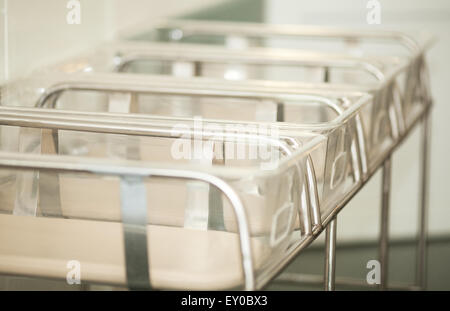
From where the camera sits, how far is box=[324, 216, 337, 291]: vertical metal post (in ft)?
3.67

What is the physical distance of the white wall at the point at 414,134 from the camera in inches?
94.7

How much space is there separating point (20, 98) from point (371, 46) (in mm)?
1509

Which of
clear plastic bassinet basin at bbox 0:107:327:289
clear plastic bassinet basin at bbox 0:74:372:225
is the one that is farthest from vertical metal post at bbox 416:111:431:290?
clear plastic bassinet basin at bbox 0:107:327:289

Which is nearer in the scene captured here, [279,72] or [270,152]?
[270,152]

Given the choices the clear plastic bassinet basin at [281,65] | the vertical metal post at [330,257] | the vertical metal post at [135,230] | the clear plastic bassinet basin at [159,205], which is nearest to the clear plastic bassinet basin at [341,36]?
the clear plastic bassinet basin at [281,65]

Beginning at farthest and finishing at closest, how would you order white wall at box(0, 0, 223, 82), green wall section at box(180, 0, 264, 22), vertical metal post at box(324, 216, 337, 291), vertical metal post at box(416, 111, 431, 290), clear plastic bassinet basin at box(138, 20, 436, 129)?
green wall section at box(180, 0, 264, 22) < vertical metal post at box(416, 111, 431, 290) < clear plastic bassinet basin at box(138, 20, 436, 129) < white wall at box(0, 0, 223, 82) < vertical metal post at box(324, 216, 337, 291)

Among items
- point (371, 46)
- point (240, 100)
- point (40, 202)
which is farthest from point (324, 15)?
point (40, 202)

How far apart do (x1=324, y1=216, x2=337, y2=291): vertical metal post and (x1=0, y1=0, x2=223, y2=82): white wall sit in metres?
0.69

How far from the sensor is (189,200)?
855 millimetres

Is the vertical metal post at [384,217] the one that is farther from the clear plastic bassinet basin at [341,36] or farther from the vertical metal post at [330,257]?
the vertical metal post at [330,257]

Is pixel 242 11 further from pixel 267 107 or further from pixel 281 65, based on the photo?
pixel 267 107

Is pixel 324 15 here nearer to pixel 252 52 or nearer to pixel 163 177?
pixel 252 52

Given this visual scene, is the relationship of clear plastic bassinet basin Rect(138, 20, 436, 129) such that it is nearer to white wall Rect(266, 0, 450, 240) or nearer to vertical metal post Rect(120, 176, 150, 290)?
white wall Rect(266, 0, 450, 240)

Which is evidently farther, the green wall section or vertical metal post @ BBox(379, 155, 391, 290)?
the green wall section
